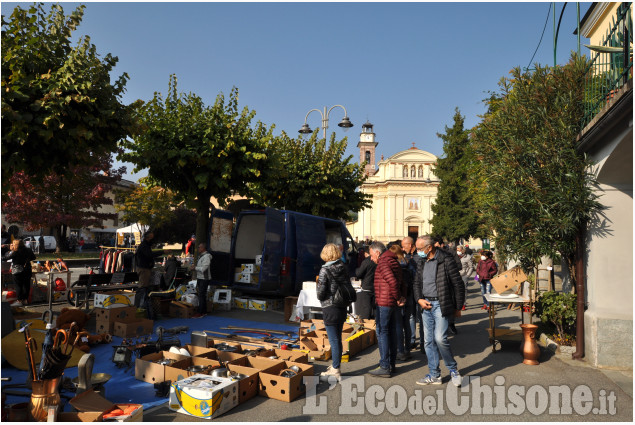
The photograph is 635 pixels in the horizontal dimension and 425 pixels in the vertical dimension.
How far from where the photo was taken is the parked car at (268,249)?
1066 centimetres

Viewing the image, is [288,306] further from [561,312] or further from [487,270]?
[487,270]

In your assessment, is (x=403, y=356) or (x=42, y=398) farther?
(x=403, y=356)

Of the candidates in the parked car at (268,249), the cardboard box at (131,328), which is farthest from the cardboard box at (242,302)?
the cardboard box at (131,328)

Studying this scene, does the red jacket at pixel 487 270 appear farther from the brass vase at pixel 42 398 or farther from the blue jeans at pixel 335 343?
the brass vase at pixel 42 398

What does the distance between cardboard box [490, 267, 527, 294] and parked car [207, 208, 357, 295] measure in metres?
4.75

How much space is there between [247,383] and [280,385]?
0.35m

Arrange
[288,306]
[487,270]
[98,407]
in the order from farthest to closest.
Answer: [487,270] → [288,306] → [98,407]

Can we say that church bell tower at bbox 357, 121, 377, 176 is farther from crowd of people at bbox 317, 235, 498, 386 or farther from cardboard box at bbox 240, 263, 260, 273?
crowd of people at bbox 317, 235, 498, 386

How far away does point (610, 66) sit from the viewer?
6.12 meters

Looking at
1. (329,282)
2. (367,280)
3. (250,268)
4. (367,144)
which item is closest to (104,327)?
(250,268)

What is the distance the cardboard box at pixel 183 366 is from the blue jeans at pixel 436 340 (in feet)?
8.33

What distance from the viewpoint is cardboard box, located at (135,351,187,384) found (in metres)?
5.27

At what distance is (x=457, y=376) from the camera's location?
18.0 feet

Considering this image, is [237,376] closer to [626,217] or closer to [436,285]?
[436,285]
